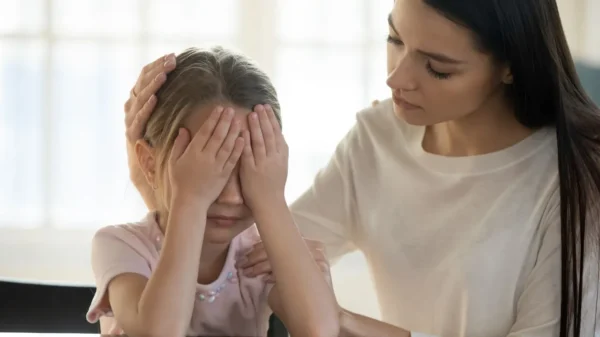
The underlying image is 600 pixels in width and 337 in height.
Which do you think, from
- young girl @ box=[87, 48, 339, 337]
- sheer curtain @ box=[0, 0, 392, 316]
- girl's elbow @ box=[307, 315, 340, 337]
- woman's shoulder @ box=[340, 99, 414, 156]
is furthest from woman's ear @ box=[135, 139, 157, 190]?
sheer curtain @ box=[0, 0, 392, 316]

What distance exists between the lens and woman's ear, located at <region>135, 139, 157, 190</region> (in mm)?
1200

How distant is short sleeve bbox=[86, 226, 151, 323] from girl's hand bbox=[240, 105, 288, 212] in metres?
0.20

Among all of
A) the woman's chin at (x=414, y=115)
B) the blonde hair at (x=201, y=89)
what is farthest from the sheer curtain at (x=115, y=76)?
the blonde hair at (x=201, y=89)

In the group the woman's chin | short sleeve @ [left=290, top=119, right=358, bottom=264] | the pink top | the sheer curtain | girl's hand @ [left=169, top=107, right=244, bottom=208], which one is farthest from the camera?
the sheer curtain

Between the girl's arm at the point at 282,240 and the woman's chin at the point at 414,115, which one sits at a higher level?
the woman's chin at the point at 414,115

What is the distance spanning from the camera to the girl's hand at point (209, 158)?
1072 millimetres

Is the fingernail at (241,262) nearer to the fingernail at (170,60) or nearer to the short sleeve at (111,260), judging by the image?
the short sleeve at (111,260)

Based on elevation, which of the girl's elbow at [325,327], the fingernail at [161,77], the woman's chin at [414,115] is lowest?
the girl's elbow at [325,327]

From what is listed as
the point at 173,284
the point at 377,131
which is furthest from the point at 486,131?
the point at 173,284

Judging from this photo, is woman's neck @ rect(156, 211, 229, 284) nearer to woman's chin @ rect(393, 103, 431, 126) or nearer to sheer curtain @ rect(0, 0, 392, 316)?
woman's chin @ rect(393, 103, 431, 126)

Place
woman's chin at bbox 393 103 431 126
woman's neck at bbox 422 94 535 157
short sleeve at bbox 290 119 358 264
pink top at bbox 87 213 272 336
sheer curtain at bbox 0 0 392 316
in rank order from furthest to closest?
1. sheer curtain at bbox 0 0 392 316
2. short sleeve at bbox 290 119 358 264
3. woman's neck at bbox 422 94 535 157
4. woman's chin at bbox 393 103 431 126
5. pink top at bbox 87 213 272 336

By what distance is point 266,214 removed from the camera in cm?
113

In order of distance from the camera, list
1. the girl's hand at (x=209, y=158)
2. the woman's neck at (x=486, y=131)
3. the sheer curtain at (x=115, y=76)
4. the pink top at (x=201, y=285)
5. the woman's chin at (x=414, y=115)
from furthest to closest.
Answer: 1. the sheer curtain at (x=115, y=76)
2. the woman's neck at (x=486, y=131)
3. the woman's chin at (x=414, y=115)
4. the pink top at (x=201, y=285)
5. the girl's hand at (x=209, y=158)

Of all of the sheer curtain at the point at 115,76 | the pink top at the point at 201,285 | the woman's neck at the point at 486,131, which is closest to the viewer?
the pink top at the point at 201,285
